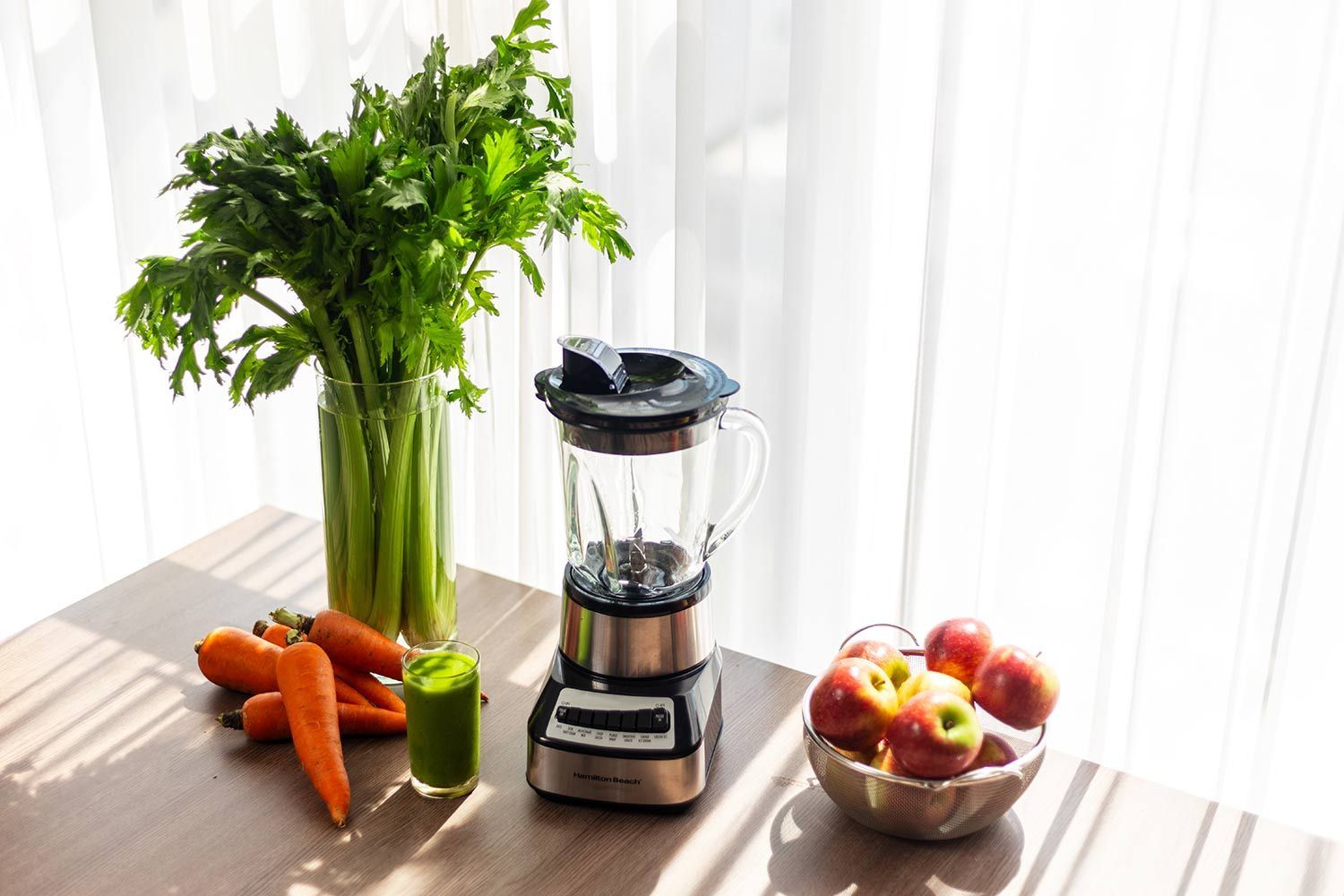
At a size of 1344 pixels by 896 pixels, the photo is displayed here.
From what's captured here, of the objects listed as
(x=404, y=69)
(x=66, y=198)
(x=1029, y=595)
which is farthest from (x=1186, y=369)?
(x=66, y=198)

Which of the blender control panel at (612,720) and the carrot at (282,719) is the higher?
the blender control panel at (612,720)

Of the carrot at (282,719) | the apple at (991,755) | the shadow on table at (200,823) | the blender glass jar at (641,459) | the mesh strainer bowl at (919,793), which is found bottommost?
the shadow on table at (200,823)

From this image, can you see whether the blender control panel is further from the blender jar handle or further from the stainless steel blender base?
the blender jar handle

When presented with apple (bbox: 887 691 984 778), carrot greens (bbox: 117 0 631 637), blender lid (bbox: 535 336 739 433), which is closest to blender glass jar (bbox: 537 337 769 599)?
blender lid (bbox: 535 336 739 433)

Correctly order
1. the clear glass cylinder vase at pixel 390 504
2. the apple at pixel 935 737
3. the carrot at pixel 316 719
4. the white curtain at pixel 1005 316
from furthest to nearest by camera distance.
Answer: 1. the white curtain at pixel 1005 316
2. the clear glass cylinder vase at pixel 390 504
3. the carrot at pixel 316 719
4. the apple at pixel 935 737

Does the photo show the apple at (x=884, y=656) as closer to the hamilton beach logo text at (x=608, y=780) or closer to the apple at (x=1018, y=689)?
the apple at (x=1018, y=689)

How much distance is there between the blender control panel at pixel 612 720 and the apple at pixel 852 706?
13 cm

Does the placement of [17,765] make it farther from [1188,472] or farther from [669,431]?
[1188,472]

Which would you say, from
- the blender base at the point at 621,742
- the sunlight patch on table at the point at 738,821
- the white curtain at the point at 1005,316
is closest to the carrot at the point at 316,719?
the blender base at the point at 621,742

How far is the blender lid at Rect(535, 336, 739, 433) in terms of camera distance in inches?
41.2

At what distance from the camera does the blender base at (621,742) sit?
106 centimetres

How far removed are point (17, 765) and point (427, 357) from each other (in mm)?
539

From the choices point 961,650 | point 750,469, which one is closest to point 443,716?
point 750,469

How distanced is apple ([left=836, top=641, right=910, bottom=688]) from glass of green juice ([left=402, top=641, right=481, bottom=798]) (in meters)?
0.33
